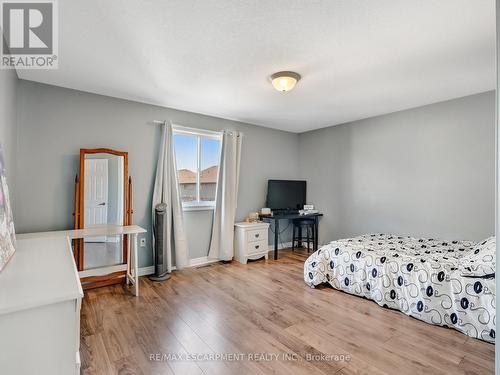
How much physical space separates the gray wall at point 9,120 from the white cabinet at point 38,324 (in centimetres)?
141

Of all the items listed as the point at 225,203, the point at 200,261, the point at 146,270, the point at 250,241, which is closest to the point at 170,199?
the point at 225,203

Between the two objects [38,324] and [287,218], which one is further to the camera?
[287,218]

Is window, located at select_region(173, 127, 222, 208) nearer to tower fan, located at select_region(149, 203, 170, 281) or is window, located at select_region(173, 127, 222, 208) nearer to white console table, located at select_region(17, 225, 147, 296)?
tower fan, located at select_region(149, 203, 170, 281)

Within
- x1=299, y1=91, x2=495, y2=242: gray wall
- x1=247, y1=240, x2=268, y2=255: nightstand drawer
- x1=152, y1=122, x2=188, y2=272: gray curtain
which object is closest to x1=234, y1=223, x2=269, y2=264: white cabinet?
x1=247, y1=240, x2=268, y2=255: nightstand drawer

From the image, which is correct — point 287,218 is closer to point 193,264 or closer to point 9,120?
point 193,264

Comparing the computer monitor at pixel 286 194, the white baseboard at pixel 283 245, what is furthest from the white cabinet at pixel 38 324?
the white baseboard at pixel 283 245

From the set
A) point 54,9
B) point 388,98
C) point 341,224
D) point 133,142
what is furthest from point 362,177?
point 54,9

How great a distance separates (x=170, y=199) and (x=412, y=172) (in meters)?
3.58

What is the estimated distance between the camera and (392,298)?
2.65 metres

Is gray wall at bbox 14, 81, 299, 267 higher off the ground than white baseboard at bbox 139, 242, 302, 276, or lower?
higher

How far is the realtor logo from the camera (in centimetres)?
179

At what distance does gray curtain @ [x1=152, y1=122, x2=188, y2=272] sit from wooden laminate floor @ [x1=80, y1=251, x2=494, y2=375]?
0.69 metres

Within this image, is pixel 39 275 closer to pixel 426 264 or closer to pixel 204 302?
pixel 204 302

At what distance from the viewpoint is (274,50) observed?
224 centimetres
